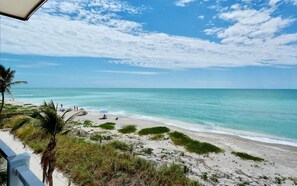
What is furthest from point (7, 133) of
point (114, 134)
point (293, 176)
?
point (293, 176)

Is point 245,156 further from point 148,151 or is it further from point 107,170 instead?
point 107,170

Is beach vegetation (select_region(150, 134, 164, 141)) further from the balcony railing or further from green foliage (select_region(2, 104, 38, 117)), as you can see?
the balcony railing

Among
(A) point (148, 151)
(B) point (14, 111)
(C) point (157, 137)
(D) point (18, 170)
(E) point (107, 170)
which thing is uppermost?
(D) point (18, 170)

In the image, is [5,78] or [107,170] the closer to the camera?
[107,170]

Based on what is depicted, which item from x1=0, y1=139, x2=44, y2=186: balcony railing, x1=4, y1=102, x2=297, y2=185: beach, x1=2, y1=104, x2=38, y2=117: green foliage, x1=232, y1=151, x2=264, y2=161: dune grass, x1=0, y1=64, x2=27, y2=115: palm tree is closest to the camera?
x1=0, y1=139, x2=44, y2=186: balcony railing

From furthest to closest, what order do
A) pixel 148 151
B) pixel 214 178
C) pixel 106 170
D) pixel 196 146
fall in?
pixel 196 146 → pixel 148 151 → pixel 214 178 → pixel 106 170

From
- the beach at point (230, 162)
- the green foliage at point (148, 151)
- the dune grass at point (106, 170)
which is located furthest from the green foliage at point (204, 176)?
the green foliage at point (148, 151)

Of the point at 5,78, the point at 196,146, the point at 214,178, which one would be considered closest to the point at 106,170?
the point at 214,178

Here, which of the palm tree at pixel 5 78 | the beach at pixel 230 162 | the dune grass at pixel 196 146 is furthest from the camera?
the palm tree at pixel 5 78

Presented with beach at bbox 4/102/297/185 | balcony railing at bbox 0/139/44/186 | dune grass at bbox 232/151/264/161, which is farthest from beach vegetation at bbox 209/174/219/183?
balcony railing at bbox 0/139/44/186

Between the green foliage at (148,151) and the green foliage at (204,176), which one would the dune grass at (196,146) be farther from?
the green foliage at (204,176)

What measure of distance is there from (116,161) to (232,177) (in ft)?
27.5

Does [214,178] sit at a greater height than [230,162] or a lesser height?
greater

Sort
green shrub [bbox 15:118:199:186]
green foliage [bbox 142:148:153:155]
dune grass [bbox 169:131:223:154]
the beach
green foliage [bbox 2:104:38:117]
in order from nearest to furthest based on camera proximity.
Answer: green shrub [bbox 15:118:199:186]
the beach
green foliage [bbox 142:148:153:155]
dune grass [bbox 169:131:223:154]
green foliage [bbox 2:104:38:117]
